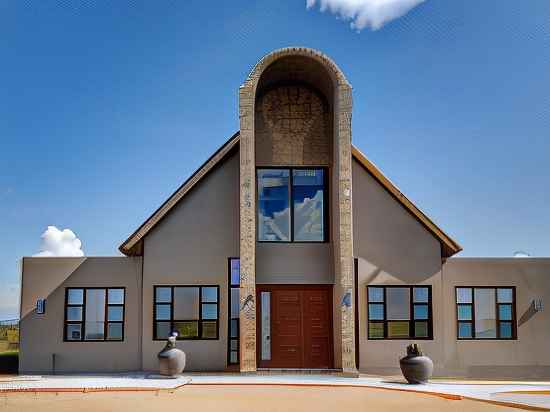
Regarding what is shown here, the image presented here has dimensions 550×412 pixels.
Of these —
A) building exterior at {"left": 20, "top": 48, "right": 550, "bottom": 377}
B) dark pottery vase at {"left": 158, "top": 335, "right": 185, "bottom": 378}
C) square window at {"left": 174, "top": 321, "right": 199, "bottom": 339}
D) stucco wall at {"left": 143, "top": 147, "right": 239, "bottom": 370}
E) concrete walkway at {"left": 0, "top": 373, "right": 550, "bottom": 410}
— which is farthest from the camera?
stucco wall at {"left": 143, "top": 147, "right": 239, "bottom": 370}

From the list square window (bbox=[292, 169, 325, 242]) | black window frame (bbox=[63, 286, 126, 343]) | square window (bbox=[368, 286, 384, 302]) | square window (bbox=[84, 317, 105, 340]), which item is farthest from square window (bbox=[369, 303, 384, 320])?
square window (bbox=[84, 317, 105, 340])

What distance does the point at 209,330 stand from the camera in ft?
67.2

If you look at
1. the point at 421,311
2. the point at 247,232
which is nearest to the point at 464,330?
the point at 421,311

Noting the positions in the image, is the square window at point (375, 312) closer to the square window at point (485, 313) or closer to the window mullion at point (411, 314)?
the window mullion at point (411, 314)

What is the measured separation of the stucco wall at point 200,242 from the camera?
20.5 meters

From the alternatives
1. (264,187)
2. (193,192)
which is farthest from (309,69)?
(193,192)

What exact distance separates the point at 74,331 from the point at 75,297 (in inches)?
40.3

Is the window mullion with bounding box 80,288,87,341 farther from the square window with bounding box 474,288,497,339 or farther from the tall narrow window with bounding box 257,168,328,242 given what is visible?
the square window with bounding box 474,288,497,339

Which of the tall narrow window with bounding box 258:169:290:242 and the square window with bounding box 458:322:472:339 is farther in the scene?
the square window with bounding box 458:322:472:339

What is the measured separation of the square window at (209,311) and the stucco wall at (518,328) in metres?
6.71

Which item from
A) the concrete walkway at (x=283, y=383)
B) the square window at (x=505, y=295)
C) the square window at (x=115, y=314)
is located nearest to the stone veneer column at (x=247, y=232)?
the concrete walkway at (x=283, y=383)

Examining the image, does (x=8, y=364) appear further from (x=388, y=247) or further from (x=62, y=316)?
(x=388, y=247)

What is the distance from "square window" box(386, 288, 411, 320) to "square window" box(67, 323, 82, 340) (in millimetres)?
9310

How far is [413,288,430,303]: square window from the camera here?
68.4 feet
